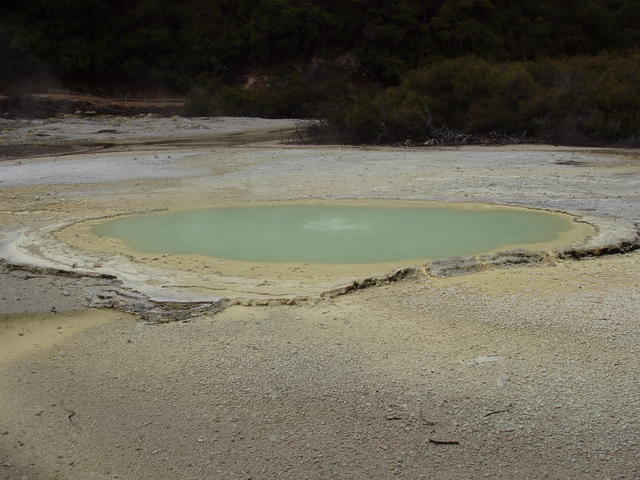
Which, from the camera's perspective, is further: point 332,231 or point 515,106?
point 515,106

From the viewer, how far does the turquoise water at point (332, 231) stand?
7.13 m

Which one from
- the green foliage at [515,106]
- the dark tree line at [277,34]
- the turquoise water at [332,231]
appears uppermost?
the dark tree line at [277,34]

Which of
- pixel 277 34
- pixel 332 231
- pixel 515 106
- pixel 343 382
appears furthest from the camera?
pixel 277 34

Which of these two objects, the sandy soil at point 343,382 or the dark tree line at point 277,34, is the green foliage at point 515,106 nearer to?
the sandy soil at point 343,382

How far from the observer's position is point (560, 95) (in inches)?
782

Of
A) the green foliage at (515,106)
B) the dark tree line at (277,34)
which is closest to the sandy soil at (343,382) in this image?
the green foliage at (515,106)

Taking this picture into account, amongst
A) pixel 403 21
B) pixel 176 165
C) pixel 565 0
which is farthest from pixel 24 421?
pixel 565 0

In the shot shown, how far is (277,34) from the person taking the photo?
1710 inches

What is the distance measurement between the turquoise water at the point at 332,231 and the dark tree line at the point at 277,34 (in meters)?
33.2

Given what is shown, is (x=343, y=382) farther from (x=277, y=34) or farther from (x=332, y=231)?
(x=277, y=34)

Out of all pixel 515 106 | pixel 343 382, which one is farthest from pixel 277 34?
pixel 343 382

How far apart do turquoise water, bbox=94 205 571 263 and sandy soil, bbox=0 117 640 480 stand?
1011 millimetres

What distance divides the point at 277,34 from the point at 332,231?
3758 centimetres

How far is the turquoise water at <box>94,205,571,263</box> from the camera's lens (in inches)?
281
